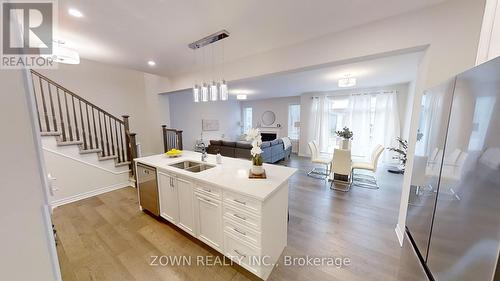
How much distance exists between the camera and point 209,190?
5.88ft

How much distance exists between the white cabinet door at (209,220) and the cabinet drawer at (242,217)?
105mm

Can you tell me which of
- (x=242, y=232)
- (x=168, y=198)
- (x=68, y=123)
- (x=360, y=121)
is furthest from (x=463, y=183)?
(x=360, y=121)

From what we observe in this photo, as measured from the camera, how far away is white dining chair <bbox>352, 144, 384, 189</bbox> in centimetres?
364

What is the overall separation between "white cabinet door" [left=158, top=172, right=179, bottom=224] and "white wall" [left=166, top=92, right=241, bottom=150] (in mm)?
3294

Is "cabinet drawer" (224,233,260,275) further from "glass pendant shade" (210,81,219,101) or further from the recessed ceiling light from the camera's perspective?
the recessed ceiling light

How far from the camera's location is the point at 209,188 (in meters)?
1.79

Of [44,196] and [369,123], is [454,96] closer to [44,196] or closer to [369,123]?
[44,196]

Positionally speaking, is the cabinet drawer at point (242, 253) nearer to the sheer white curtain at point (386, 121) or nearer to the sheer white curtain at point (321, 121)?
the sheer white curtain at point (321, 121)

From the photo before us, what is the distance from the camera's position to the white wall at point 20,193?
0.33 meters

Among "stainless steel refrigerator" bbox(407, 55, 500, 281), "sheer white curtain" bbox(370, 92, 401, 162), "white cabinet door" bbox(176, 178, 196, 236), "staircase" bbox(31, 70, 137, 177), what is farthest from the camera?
"sheer white curtain" bbox(370, 92, 401, 162)

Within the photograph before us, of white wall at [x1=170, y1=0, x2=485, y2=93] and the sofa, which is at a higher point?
white wall at [x1=170, y1=0, x2=485, y2=93]

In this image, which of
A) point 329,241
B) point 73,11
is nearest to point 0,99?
point 73,11

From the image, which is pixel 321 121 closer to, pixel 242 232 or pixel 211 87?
pixel 211 87

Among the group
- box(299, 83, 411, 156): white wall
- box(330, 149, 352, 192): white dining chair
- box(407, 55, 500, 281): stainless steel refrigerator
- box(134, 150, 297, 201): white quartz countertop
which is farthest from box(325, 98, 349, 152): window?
box(407, 55, 500, 281): stainless steel refrigerator
